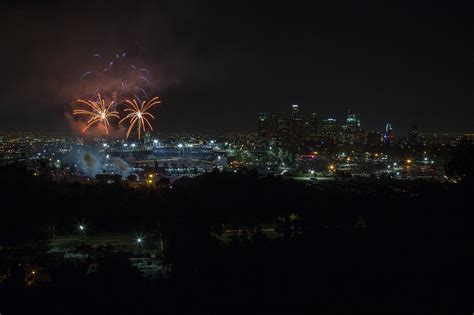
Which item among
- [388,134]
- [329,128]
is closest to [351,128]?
[329,128]

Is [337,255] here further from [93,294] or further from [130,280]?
[93,294]

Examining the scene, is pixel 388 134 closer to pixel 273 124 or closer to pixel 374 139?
pixel 374 139

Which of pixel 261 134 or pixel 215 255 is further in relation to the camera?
pixel 261 134

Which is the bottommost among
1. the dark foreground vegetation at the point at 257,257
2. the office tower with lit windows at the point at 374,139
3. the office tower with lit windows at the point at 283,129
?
the dark foreground vegetation at the point at 257,257

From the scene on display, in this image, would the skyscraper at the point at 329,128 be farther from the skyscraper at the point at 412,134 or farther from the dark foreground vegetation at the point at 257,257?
the dark foreground vegetation at the point at 257,257

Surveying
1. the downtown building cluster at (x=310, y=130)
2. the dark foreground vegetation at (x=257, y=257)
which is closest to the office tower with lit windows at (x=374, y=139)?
the downtown building cluster at (x=310, y=130)

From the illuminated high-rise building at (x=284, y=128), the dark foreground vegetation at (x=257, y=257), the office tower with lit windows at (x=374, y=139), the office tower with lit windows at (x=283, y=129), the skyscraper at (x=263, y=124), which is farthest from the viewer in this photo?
the skyscraper at (x=263, y=124)

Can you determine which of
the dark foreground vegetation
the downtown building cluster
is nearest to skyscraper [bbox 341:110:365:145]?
the downtown building cluster

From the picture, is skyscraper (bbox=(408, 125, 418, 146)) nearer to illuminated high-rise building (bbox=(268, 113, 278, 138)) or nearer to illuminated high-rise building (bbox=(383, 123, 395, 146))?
illuminated high-rise building (bbox=(383, 123, 395, 146))

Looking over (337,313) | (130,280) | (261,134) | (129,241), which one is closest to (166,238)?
(129,241)
